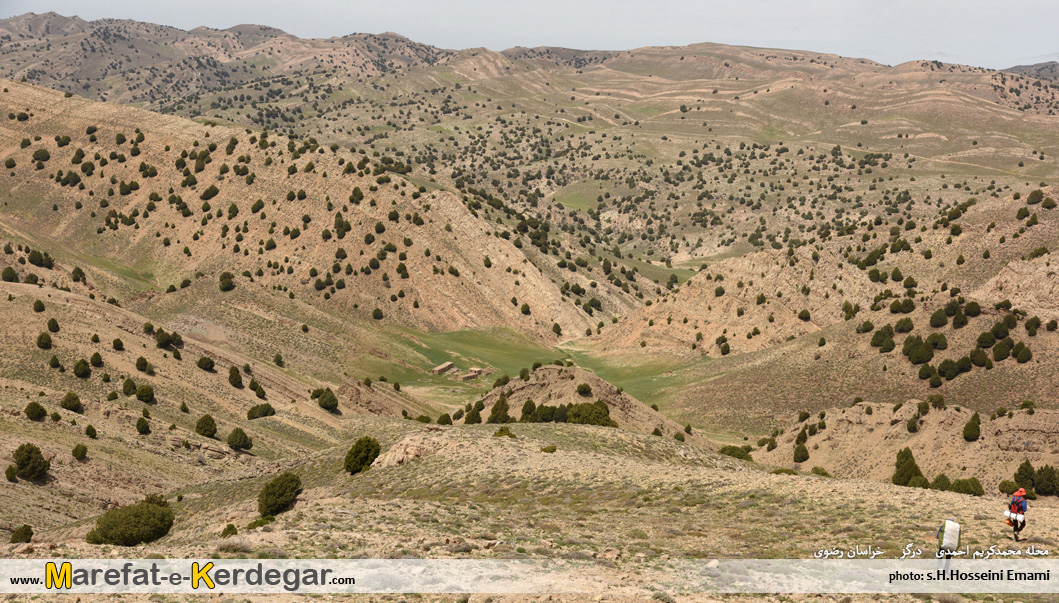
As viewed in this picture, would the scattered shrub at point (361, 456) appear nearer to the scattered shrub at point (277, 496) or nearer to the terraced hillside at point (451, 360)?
the terraced hillside at point (451, 360)

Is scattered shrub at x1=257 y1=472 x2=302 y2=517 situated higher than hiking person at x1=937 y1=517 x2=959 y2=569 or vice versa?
hiking person at x1=937 y1=517 x2=959 y2=569

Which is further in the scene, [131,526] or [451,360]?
[451,360]

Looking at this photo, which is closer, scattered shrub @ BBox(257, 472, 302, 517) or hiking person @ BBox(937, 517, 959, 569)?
hiking person @ BBox(937, 517, 959, 569)

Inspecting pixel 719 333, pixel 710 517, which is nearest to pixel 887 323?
pixel 719 333

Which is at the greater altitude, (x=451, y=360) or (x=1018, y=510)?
(x=1018, y=510)

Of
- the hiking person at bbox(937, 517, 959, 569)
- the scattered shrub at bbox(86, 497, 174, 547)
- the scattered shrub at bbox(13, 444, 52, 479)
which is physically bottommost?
the scattered shrub at bbox(13, 444, 52, 479)

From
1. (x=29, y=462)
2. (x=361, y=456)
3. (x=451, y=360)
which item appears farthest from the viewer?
(x=451, y=360)

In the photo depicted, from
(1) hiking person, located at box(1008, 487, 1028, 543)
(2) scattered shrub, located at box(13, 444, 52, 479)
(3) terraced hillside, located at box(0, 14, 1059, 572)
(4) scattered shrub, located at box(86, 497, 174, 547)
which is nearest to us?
(1) hiking person, located at box(1008, 487, 1028, 543)

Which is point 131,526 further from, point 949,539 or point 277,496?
point 949,539

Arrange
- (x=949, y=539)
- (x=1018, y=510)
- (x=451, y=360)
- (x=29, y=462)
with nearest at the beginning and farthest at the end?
(x=949, y=539) → (x=1018, y=510) → (x=29, y=462) → (x=451, y=360)

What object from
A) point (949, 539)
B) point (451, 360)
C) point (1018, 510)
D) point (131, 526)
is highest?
point (1018, 510)

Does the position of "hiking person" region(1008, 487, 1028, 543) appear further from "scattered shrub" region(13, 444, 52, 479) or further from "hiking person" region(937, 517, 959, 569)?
"scattered shrub" region(13, 444, 52, 479)

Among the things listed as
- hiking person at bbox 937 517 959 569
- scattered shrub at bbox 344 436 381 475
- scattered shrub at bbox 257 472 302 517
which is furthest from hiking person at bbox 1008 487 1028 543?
scattered shrub at bbox 344 436 381 475

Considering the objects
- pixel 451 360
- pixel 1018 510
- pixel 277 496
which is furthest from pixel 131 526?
pixel 451 360
